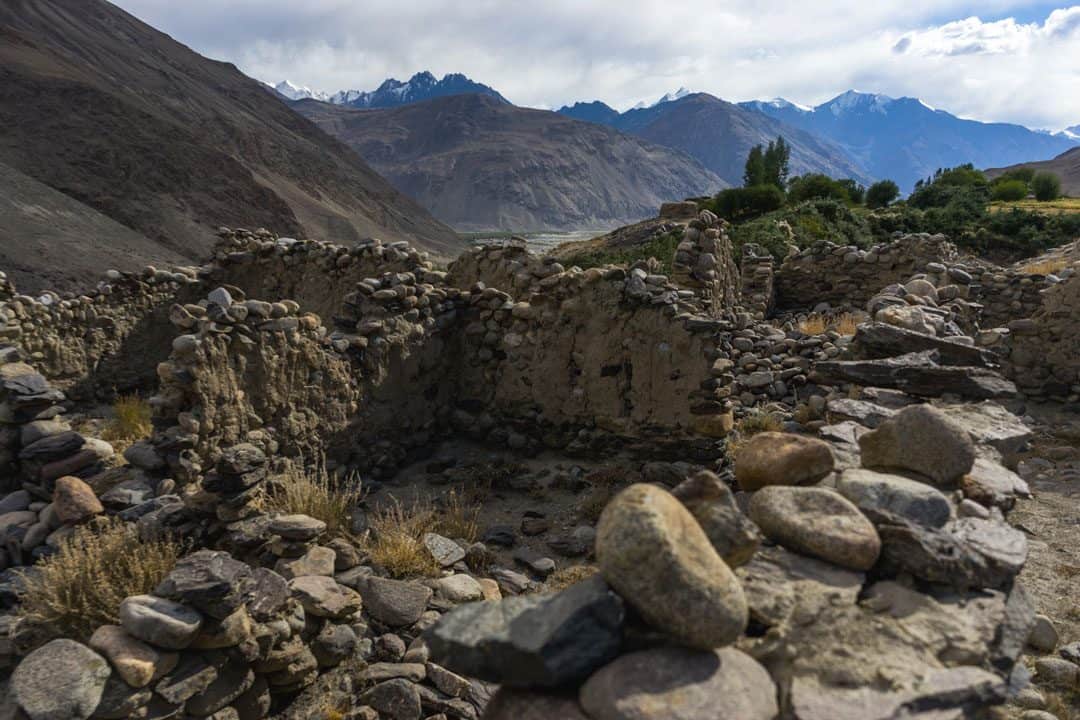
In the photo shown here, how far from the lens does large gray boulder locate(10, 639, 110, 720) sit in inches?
121

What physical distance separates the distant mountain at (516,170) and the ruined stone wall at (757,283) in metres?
128

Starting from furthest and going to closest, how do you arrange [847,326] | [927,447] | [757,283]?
[757,283], [847,326], [927,447]

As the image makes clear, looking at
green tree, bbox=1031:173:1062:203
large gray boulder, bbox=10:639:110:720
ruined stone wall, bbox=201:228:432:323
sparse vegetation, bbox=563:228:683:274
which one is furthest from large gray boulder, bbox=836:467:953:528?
green tree, bbox=1031:173:1062:203

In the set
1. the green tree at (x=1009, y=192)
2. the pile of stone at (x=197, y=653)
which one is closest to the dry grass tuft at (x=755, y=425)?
the pile of stone at (x=197, y=653)

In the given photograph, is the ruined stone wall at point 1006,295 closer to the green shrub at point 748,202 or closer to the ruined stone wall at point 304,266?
the ruined stone wall at point 304,266

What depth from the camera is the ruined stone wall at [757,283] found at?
14.4m

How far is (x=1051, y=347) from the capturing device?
9.65 metres

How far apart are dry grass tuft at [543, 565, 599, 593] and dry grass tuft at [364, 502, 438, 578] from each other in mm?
944

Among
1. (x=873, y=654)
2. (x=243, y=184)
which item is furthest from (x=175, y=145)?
(x=873, y=654)

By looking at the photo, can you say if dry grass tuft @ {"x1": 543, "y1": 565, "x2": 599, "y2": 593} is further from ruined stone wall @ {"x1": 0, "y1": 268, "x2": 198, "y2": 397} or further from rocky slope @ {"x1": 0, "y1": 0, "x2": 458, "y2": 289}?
rocky slope @ {"x1": 0, "y1": 0, "x2": 458, "y2": 289}

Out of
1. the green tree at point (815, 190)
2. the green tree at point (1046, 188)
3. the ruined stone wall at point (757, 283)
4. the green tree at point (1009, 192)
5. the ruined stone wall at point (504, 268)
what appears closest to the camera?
the ruined stone wall at point (504, 268)

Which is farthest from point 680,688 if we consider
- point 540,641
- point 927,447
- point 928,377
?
point 928,377

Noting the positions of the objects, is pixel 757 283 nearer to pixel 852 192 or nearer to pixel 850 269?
pixel 850 269

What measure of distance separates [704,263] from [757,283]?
4289 millimetres
